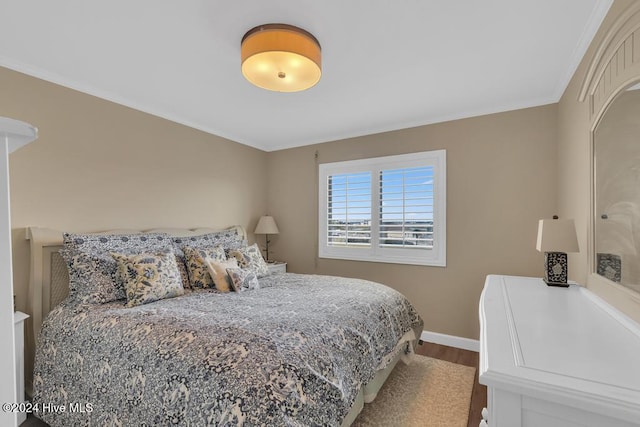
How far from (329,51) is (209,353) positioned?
1.91 m

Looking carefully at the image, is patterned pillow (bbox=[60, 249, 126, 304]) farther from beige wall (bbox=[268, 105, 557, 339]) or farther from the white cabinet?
beige wall (bbox=[268, 105, 557, 339])

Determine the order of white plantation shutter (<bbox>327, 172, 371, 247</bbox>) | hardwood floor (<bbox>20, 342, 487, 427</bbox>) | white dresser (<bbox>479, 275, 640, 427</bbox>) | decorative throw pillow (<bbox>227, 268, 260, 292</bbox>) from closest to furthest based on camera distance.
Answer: white dresser (<bbox>479, 275, 640, 427</bbox>)
hardwood floor (<bbox>20, 342, 487, 427</bbox>)
decorative throw pillow (<bbox>227, 268, 260, 292</bbox>)
white plantation shutter (<bbox>327, 172, 371, 247</bbox>)

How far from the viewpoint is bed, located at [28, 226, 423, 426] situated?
1203 mm

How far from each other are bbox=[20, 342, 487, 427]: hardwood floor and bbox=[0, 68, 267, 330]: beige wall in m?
1.47

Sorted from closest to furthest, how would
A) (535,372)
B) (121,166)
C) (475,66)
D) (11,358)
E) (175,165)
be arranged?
1. (11,358)
2. (535,372)
3. (475,66)
4. (121,166)
5. (175,165)

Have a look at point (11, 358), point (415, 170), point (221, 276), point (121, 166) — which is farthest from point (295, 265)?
point (11, 358)

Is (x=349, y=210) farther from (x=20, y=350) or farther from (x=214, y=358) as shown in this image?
(x=20, y=350)

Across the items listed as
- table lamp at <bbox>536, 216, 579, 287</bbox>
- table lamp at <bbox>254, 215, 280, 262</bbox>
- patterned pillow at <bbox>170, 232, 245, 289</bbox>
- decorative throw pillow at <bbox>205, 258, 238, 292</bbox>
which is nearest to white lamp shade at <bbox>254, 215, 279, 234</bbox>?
table lamp at <bbox>254, 215, 280, 262</bbox>

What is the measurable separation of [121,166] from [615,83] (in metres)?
3.56

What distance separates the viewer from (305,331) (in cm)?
154

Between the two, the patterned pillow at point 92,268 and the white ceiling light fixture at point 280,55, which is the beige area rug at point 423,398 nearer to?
the patterned pillow at point 92,268

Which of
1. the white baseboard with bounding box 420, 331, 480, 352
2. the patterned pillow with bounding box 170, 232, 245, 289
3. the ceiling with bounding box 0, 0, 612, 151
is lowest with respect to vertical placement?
the white baseboard with bounding box 420, 331, 480, 352

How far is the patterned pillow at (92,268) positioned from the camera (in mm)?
2002

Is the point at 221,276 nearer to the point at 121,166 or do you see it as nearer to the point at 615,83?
the point at 121,166
